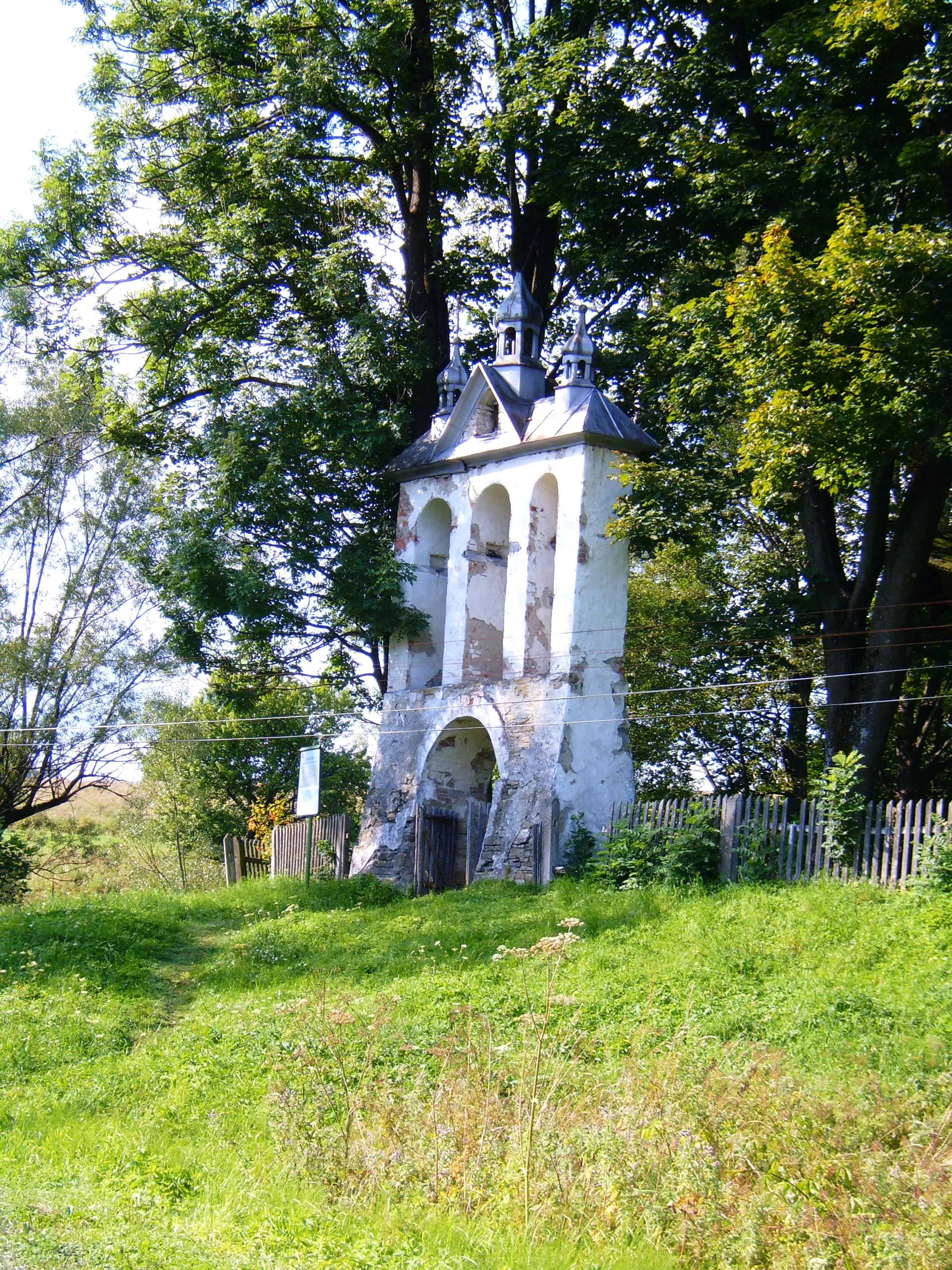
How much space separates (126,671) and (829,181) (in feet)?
59.1

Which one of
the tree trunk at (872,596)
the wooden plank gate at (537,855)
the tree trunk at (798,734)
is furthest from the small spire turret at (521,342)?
the tree trunk at (798,734)

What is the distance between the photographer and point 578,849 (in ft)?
62.8

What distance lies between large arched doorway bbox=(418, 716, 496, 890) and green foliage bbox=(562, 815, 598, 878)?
2.32m

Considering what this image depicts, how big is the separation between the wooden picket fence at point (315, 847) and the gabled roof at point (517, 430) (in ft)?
21.0

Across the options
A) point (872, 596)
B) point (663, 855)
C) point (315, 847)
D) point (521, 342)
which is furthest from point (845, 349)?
point (315, 847)

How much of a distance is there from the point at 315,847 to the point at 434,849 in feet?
10.4

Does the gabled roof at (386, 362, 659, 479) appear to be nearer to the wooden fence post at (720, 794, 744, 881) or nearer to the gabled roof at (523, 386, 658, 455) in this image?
the gabled roof at (523, 386, 658, 455)

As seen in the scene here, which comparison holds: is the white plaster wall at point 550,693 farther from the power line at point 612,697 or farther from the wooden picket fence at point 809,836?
the wooden picket fence at point 809,836

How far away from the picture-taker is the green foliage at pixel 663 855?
17.0 m

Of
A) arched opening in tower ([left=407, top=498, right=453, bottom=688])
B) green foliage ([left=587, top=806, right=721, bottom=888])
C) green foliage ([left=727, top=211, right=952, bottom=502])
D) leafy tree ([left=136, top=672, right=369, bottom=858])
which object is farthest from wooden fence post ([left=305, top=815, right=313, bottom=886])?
leafy tree ([left=136, top=672, right=369, bottom=858])

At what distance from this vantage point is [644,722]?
2781 cm

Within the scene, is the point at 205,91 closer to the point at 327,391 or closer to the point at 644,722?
the point at 327,391

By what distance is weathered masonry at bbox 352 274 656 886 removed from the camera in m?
19.9

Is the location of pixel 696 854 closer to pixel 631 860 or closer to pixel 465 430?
pixel 631 860
